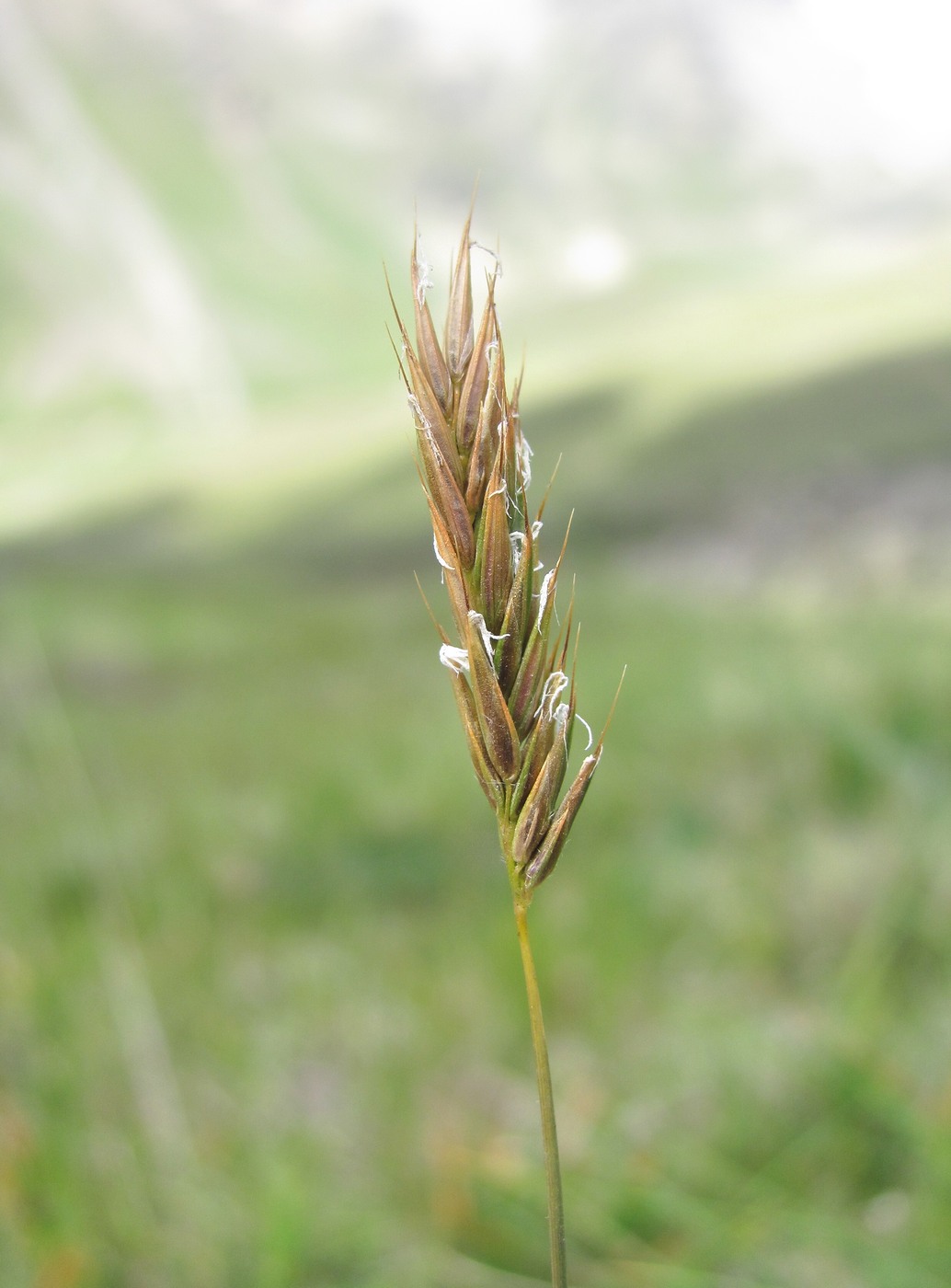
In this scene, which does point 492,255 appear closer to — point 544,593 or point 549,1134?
point 544,593

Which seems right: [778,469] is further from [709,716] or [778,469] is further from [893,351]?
[709,716]

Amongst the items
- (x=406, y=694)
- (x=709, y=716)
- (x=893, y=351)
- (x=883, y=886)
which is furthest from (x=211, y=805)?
(x=893, y=351)

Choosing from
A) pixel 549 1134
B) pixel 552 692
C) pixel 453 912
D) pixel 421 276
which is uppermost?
pixel 421 276

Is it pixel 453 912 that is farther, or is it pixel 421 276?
pixel 453 912

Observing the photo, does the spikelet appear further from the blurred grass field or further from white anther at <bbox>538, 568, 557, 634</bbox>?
the blurred grass field

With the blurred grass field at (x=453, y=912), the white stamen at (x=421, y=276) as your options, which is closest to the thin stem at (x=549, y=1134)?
the white stamen at (x=421, y=276)

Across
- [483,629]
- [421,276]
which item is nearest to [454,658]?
[483,629]

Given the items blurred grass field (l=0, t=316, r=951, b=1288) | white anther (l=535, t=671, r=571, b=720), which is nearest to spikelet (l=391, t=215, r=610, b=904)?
white anther (l=535, t=671, r=571, b=720)

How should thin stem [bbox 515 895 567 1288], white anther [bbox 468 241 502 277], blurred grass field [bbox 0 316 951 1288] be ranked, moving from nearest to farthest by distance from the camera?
1. thin stem [bbox 515 895 567 1288]
2. white anther [bbox 468 241 502 277]
3. blurred grass field [bbox 0 316 951 1288]

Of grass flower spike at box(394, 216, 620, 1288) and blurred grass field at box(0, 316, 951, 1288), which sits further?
blurred grass field at box(0, 316, 951, 1288)
